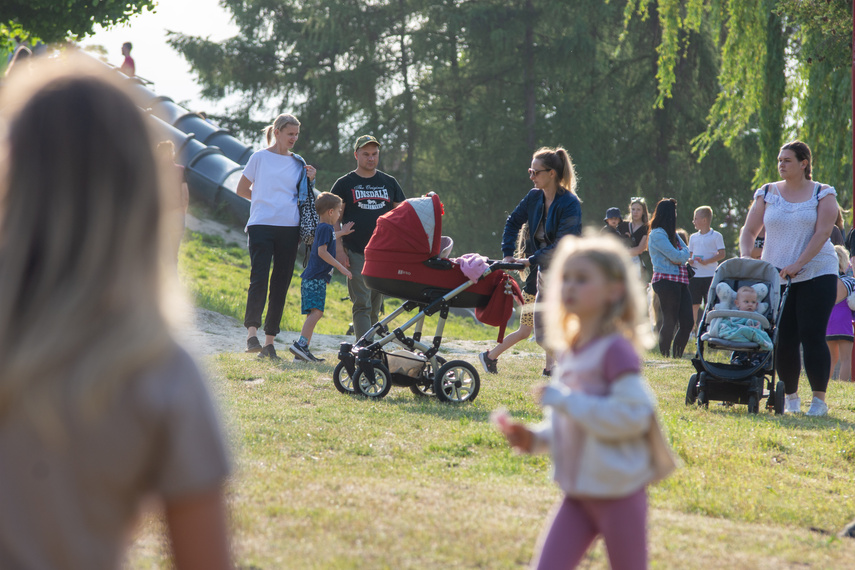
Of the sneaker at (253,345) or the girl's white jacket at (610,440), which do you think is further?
the sneaker at (253,345)

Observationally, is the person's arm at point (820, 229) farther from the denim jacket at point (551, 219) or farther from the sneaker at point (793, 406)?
the denim jacket at point (551, 219)

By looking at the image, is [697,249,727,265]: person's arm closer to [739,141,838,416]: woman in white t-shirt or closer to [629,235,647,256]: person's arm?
[629,235,647,256]: person's arm

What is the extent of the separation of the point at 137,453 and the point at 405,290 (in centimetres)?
553

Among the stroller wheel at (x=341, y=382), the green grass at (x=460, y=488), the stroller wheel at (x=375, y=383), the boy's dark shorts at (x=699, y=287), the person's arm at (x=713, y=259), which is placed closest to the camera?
the green grass at (x=460, y=488)

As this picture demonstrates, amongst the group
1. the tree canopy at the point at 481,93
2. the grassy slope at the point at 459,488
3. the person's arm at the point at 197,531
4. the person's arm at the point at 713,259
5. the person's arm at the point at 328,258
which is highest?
the tree canopy at the point at 481,93

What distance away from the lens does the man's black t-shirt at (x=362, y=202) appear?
8.88 metres

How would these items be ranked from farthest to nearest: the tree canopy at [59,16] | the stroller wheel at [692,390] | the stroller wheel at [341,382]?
the tree canopy at [59,16] → the stroller wheel at [692,390] → the stroller wheel at [341,382]

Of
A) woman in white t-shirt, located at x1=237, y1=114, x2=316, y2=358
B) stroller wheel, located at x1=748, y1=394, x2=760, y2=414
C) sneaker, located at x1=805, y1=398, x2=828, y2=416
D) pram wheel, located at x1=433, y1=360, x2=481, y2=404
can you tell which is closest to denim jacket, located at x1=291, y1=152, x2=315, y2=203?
woman in white t-shirt, located at x1=237, y1=114, x2=316, y2=358

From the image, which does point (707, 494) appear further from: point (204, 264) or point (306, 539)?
point (204, 264)

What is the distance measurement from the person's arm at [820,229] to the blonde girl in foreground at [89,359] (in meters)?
6.40

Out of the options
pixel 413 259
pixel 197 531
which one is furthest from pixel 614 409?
pixel 413 259

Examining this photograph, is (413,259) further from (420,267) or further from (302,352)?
(302,352)

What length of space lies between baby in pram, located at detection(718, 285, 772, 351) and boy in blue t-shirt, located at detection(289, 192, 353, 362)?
348 centimetres

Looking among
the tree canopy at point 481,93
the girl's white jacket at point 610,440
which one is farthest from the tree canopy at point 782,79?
→ the tree canopy at point 481,93
